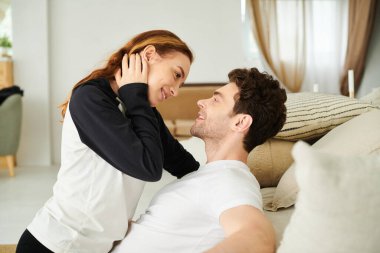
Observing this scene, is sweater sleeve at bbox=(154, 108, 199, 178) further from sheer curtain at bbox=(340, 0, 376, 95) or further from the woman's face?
sheer curtain at bbox=(340, 0, 376, 95)

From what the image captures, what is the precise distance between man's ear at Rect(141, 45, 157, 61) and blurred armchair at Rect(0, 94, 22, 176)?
3.25 m

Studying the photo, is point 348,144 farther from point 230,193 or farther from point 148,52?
point 148,52

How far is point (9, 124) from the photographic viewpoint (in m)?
3.99

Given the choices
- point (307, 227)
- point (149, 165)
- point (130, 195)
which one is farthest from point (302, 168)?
point (130, 195)

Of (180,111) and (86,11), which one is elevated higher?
(86,11)

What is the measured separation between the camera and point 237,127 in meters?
1.15

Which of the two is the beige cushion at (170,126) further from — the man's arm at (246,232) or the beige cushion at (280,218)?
the man's arm at (246,232)

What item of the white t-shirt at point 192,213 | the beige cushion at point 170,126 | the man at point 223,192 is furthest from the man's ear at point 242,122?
the beige cushion at point 170,126

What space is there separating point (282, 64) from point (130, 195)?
14.1 ft

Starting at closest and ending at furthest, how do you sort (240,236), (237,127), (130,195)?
(240,236) → (130,195) → (237,127)

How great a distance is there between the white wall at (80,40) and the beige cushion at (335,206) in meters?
4.42

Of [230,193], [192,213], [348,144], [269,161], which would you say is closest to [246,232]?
[230,193]

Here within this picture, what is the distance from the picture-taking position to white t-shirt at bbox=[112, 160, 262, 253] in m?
0.89

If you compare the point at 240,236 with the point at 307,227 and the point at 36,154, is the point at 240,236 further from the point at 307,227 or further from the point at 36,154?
the point at 36,154
